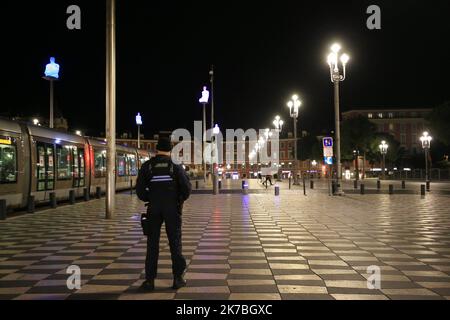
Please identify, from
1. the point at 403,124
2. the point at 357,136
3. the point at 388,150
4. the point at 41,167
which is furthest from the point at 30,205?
the point at 403,124

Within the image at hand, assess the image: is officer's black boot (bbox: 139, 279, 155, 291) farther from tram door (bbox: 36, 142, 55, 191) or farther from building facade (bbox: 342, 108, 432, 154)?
building facade (bbox: 342, 108, 432, 154)

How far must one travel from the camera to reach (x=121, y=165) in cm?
3750

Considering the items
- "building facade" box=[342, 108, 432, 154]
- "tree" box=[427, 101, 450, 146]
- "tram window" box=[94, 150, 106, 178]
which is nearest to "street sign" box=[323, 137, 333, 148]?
"tram window" box=[94, 150, 106, 178]

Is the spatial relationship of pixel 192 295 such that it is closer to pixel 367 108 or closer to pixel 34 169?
pixel 34 169

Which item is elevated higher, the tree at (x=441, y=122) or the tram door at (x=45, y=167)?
the tree at (x=441, y=122)

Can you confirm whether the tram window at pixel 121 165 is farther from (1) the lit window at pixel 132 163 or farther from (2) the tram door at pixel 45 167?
(2) the tram door at pixel 45 167

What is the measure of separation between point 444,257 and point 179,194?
18.9 feet

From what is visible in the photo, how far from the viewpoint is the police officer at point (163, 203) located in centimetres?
705

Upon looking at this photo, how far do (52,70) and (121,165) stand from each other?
1217cm

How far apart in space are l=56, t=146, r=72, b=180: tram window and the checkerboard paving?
22.4ft

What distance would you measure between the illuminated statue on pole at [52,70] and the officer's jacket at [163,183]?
39070 millimetres

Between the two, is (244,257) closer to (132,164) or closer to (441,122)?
(132,164)

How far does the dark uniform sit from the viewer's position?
705 cm

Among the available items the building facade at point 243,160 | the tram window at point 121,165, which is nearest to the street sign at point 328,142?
the tram window at point 121,165
